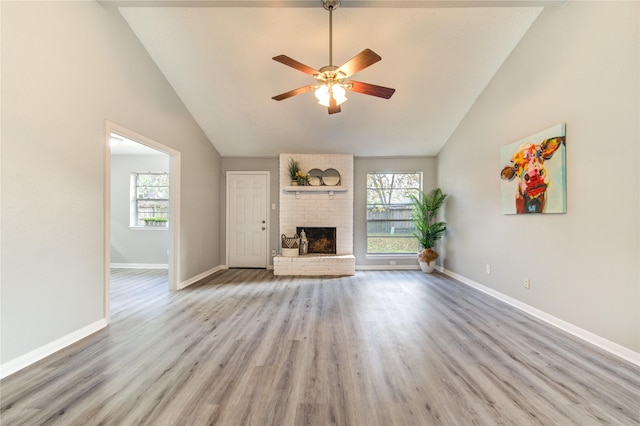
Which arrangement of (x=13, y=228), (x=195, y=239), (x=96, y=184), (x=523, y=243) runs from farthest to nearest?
(x=195, y=239), (x=523, y=243), (x=96, y=184), (x=13, y=228)

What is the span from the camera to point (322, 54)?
11.4 ft

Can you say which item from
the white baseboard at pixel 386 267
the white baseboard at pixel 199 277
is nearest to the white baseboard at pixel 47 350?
the white baseboard at pixel 199 277

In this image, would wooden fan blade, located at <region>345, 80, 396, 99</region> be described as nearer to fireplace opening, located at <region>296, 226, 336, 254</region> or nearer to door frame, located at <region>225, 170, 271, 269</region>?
fireplace opening, located at <region>296, 226, 336, 254</region>

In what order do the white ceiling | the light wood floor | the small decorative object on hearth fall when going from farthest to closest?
1. the small decorative object on hearth
2. the white ceiling
3. the light wood floor

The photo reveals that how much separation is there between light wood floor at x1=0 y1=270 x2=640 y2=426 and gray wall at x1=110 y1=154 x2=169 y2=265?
290cm

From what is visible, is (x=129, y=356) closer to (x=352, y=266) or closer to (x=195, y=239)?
(x=195, y=239)

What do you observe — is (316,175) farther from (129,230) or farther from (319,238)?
(129,230)

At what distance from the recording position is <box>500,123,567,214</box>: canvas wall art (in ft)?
8.92

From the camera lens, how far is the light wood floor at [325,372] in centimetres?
152

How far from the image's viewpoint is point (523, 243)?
3227 mm

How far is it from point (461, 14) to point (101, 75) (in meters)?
4.01

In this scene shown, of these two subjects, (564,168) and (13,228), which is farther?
(564,168)

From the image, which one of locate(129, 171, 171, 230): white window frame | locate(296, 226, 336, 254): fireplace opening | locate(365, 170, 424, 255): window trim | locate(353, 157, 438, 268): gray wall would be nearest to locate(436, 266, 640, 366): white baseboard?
locate(365, 170, 424, 255): window trim

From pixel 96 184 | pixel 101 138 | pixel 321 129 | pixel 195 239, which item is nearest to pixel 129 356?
pixel 96 184
